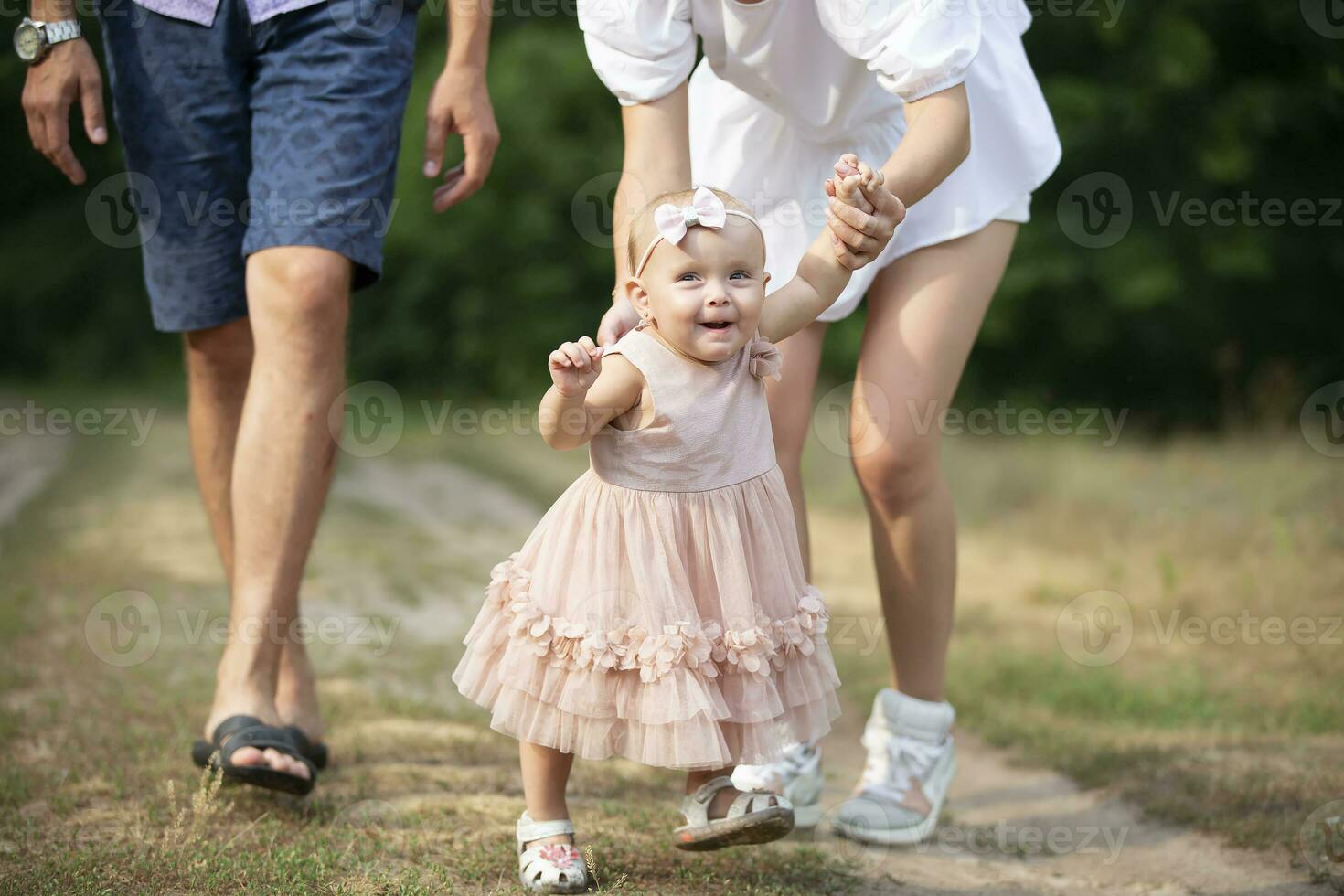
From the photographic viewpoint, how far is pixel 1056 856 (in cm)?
254

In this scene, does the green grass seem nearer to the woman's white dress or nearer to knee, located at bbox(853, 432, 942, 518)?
knee, located at bbox(853, 432, 942, 518)

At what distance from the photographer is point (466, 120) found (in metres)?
2.67

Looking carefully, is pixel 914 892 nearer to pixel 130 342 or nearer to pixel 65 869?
pixel 65 869

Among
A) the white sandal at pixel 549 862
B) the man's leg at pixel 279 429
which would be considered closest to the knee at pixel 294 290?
the man's leg at pixel 279 429

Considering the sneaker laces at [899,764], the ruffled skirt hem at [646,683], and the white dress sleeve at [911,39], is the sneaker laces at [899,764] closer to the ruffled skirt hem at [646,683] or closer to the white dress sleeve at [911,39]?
the ruffled skirt hem at [646,683]

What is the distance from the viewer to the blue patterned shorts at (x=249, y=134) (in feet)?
8.17

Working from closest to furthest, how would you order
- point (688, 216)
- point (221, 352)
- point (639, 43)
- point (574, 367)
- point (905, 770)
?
point (574, 367), point (688, 216), point (639, 43), point (905, 770), point (221, 352)

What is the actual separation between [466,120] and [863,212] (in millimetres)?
1022

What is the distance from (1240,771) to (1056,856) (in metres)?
0.65

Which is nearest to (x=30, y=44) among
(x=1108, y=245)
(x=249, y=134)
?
(x=249, y=134)

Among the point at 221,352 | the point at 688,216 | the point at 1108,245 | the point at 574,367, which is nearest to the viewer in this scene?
the point at 574,367

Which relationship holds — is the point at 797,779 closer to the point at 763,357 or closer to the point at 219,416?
the point at 763,357

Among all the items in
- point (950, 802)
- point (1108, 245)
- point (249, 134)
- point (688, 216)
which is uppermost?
point (1108, 245)

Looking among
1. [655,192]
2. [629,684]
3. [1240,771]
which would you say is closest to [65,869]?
[629,684]
